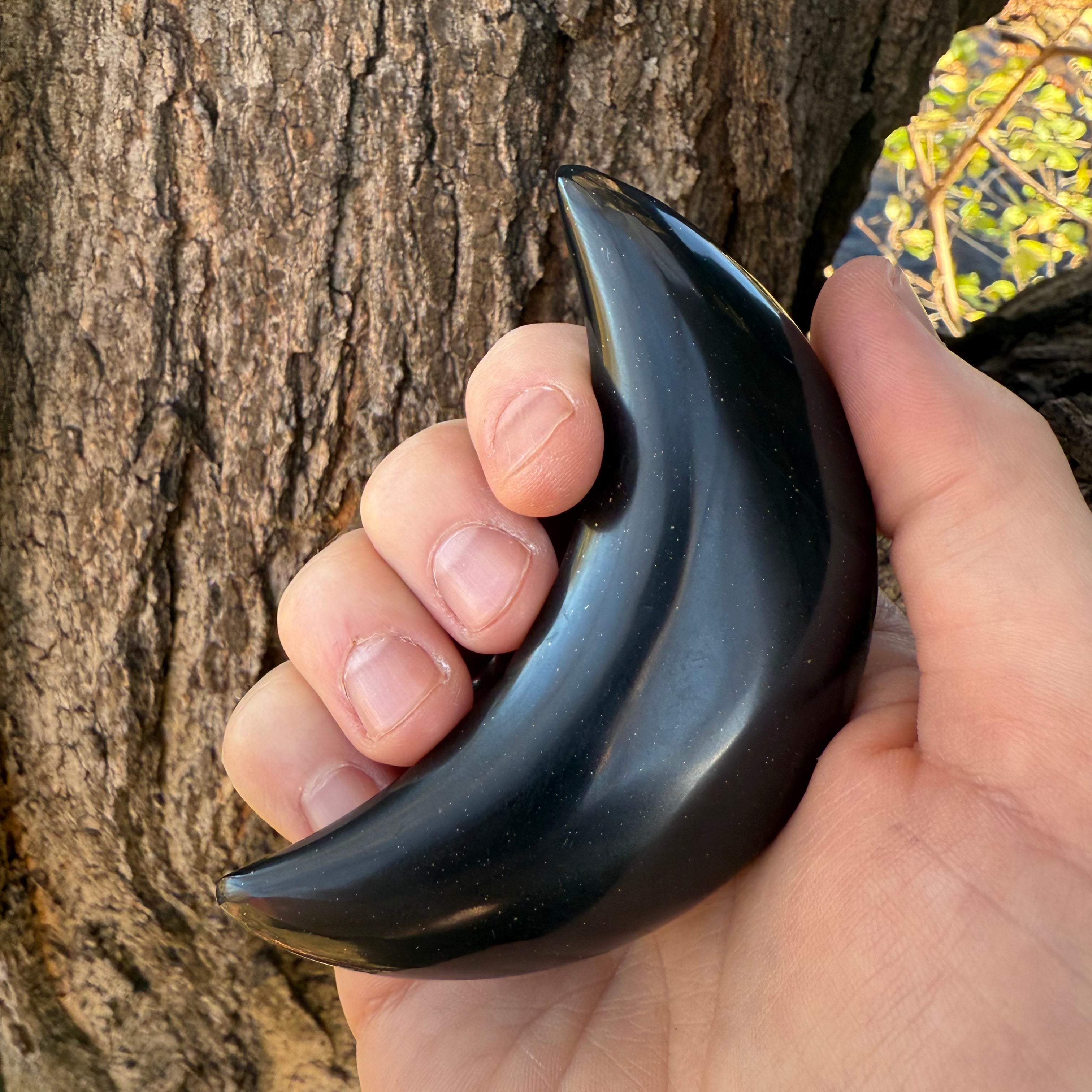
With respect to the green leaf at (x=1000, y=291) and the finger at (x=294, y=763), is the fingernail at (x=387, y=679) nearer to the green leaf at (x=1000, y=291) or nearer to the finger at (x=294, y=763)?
the finger at (x=294, y=763)

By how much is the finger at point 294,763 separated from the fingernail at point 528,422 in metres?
0.38

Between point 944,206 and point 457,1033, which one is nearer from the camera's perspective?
point 457,1033

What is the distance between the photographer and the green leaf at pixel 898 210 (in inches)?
115

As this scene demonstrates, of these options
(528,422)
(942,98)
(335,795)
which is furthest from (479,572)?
(942,98)

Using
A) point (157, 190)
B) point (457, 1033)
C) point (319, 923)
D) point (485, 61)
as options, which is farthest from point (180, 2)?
point (457, 1033)

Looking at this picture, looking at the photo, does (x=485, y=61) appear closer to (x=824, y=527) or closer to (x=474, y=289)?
(x=474, y=289)

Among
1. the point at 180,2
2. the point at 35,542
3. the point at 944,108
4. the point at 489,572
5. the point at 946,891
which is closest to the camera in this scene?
the point at 946,891

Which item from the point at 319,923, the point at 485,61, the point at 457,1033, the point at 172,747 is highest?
the point at 485,61

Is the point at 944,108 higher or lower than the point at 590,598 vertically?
higher

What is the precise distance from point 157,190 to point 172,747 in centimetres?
65

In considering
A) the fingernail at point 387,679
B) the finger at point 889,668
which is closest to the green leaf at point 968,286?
the finger at point 889,668

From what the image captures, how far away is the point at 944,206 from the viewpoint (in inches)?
126

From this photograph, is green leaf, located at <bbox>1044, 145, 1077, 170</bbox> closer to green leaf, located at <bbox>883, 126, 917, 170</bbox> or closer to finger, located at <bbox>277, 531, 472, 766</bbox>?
green leaf, located at <bbox>883, 126, 917, 170</bbox>

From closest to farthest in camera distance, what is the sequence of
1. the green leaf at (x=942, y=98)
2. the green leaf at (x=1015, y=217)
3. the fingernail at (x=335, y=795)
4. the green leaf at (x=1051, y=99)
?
the fingernail at (x=335, y=795) → the green leaf at (x=1051, y=99) → the green leaf at (x=942, y=98) → the green leaf at (x=1015, y=217)
